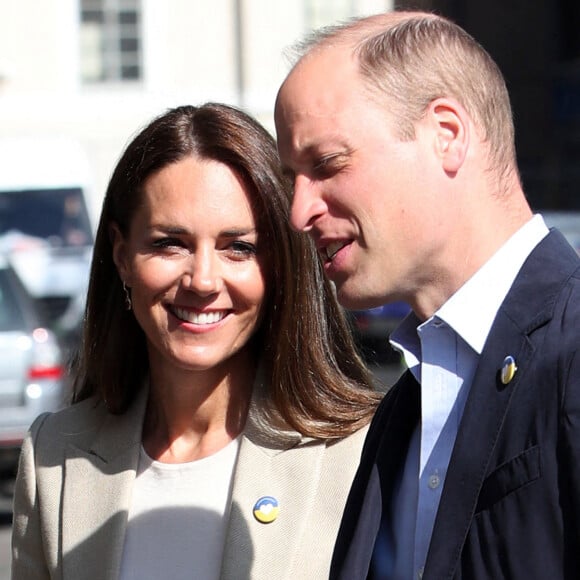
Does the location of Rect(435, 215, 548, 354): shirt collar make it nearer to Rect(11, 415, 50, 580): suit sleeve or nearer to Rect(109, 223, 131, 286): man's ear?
Rect(109, 223, 131, 286): man's ear

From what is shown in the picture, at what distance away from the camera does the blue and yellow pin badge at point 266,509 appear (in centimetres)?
291

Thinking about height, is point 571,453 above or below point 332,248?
below

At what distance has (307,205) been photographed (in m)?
2.01

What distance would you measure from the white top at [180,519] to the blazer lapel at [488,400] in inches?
45.4

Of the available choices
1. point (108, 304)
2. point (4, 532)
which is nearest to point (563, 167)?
point (4, 532)

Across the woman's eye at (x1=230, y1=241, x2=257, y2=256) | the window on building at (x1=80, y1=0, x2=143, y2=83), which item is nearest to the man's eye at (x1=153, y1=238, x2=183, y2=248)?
the woman's eye at (x1=230, y1=241, x2=257, y2=256)

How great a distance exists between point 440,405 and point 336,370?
1156 millimetres

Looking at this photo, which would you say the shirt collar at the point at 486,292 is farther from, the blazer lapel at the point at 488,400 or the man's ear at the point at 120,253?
the man's ear at the point at 120,253

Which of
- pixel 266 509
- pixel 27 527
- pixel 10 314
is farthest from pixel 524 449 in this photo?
pixel 10 314

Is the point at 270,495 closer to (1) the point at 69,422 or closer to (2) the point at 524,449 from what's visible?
(1) the point at 69,422

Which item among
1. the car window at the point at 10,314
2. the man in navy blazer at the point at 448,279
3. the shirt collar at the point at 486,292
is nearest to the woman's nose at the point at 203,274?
the man in navy blazer at the point at 448,279

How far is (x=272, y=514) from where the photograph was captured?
115 inches

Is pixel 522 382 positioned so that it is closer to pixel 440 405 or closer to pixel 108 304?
Answer: pixel 440 405

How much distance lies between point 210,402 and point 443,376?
1.20 metres
